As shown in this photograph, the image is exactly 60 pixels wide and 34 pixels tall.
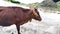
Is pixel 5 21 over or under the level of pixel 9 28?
over

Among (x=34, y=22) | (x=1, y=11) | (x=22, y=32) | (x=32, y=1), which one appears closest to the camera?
(x=1, y=11)

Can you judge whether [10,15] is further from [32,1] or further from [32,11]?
[32,1]

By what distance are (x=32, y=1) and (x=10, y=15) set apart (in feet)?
20.4

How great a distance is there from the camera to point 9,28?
674 cm

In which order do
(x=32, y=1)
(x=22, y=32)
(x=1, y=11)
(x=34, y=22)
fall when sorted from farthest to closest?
(x=32, y=1)
(x=34, y=22)
(x=22, y=32)
(x=1, y=11)

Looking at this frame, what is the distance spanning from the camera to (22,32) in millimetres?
6352

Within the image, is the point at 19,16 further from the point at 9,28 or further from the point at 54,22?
the point at 54,22

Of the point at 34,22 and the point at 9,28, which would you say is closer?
the point at 9,28

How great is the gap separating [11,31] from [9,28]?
0.31 meters

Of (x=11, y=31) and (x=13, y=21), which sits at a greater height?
(x=13, y=21)

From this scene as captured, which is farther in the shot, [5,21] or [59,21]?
[59,21]

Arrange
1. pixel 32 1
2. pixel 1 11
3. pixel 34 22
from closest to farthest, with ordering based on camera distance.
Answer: pixel 1 11
pixel 34 22
pixel 32 1

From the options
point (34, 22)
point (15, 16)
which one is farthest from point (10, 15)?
point (34, 22)

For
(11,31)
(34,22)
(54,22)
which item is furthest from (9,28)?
(54,22)
